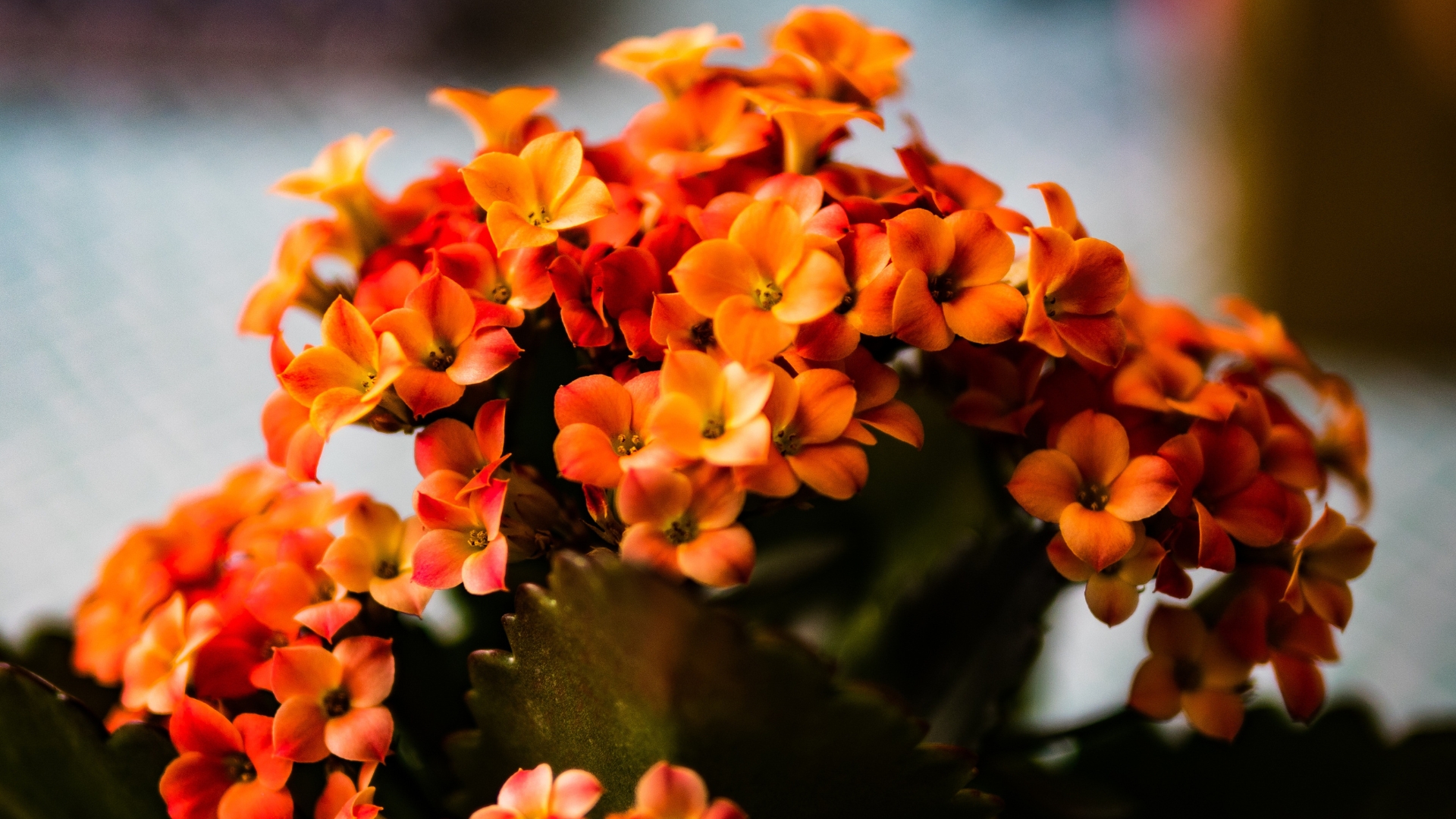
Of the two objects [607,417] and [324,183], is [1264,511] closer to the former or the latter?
[607,417]

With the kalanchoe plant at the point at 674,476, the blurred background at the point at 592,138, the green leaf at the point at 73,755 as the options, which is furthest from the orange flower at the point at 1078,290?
the blurred background at the point at 592,138

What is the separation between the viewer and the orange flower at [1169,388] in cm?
23

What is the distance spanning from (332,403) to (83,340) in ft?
2.62

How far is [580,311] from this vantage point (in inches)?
8.8

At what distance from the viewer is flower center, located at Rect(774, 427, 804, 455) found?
0.20m

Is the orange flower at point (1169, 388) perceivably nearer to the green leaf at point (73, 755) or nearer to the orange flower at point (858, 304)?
the orange flower at point (858, 304)

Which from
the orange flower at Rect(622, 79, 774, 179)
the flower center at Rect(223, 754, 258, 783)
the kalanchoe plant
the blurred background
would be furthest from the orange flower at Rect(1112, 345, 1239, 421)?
the blurred background

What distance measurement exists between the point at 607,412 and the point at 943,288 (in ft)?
0.25

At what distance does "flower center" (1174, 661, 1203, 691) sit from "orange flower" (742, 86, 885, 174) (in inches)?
5.8

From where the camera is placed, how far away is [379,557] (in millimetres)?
232

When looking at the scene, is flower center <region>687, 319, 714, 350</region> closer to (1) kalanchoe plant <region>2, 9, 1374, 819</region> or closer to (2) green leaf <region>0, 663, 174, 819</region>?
(1) kalanchoe plant <region>2, 9, 1374, 819</region>

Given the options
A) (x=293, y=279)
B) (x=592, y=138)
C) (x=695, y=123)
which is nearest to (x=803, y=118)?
(x=695, y=123)

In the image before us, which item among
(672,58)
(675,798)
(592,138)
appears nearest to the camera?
(675,798)

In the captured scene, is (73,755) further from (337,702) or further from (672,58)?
(672,58)
